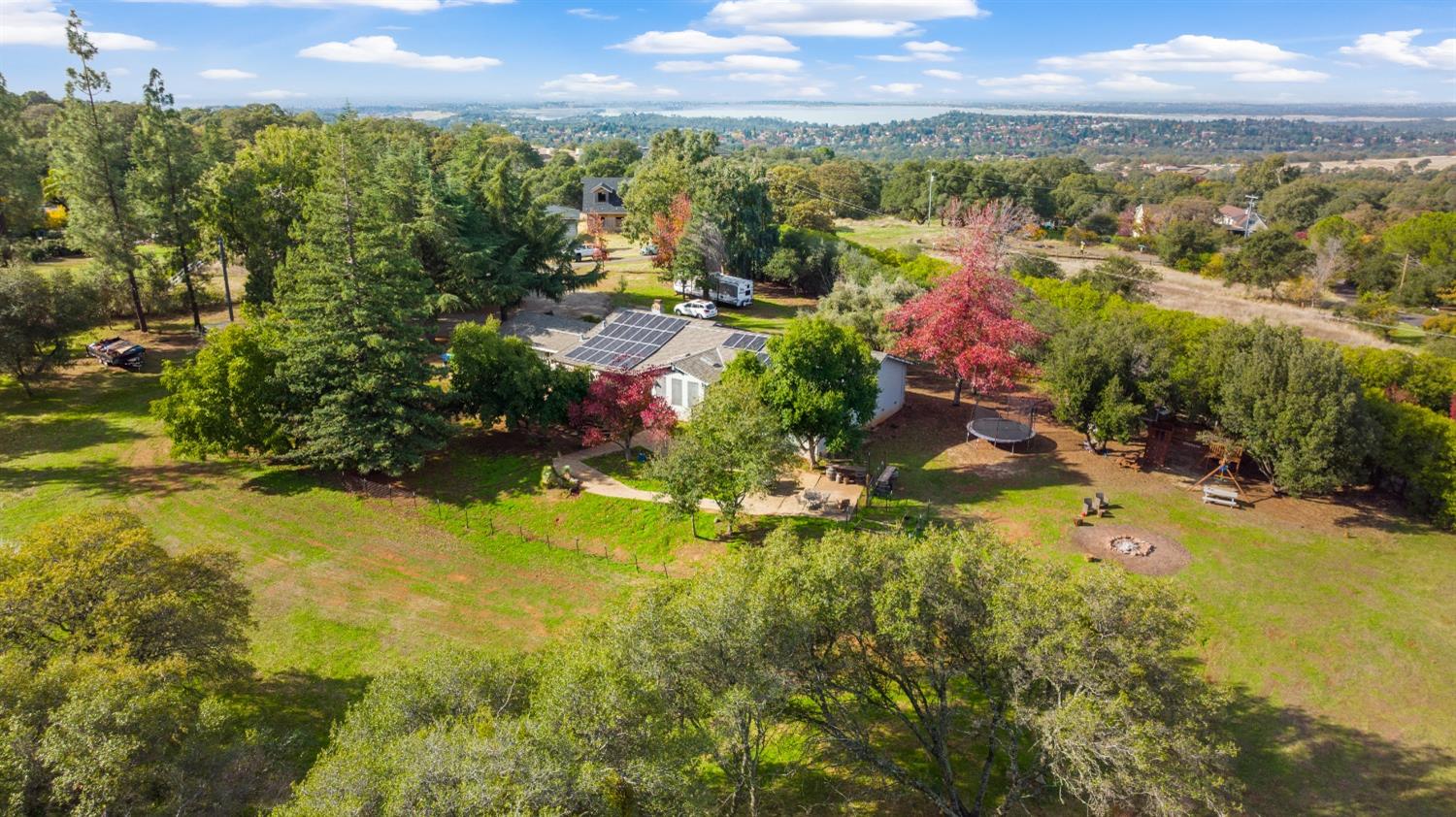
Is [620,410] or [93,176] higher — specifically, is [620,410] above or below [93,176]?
below

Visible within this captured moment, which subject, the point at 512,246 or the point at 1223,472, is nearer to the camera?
the point at 1223,472

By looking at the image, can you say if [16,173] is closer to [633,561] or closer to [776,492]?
[633,561]

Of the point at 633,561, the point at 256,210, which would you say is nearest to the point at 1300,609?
the point at 633,561

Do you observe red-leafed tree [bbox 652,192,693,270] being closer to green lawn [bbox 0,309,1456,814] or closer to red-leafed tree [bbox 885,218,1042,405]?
red-leafed tree [bbox 885,218,1042,405]

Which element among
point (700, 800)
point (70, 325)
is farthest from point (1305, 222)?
point (70, 325)

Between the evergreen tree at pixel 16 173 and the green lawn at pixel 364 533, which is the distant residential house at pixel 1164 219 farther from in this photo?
the evergreen tree at pixel 16 173

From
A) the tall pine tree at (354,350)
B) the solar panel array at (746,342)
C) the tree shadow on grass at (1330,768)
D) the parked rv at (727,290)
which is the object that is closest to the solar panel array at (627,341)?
the solar panel array at (746,342)

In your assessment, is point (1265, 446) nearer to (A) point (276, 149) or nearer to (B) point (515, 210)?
(B) point (515, 210)
